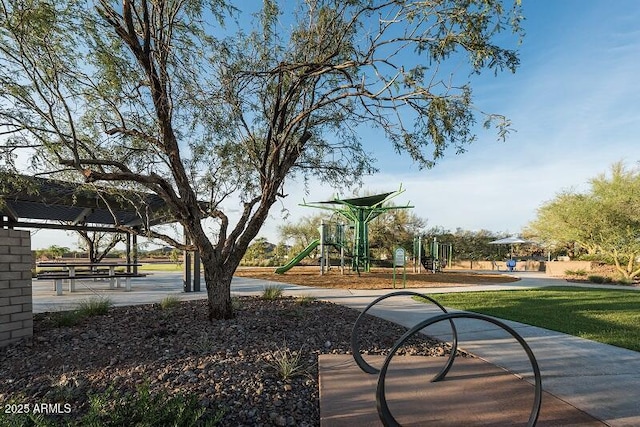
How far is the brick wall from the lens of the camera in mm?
4609

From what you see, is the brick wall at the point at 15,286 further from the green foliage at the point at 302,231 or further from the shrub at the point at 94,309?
the green foliage at the point at 302,231

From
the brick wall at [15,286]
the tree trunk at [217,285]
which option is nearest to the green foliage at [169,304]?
the tree trunk at [217,285]

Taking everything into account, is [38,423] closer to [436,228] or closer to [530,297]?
[530,297]

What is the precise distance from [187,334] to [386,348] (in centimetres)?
253

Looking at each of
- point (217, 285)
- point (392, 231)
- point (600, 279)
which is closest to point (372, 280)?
point (600, 279)

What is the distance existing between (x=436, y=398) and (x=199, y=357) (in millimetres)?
2378

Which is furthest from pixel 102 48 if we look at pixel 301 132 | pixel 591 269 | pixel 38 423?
pixel 591 269

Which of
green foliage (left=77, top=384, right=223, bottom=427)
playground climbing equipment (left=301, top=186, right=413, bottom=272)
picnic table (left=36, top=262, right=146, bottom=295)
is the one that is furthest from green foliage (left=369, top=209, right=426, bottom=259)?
green foliage (left=77, top=384, right=223, bottom=427)

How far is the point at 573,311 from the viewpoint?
7.77 meters

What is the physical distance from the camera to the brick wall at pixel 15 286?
4.61 m

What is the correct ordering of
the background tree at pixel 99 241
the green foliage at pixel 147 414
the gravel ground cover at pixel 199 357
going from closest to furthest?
the green foliage at pixel 147 414 < the gravel ground cover at pixel 199 357 < the background tree at pixel 99 241

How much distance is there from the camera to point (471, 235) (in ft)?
117

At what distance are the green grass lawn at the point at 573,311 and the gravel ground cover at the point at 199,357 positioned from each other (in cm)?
262

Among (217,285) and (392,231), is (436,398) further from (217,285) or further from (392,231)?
(392,231)
